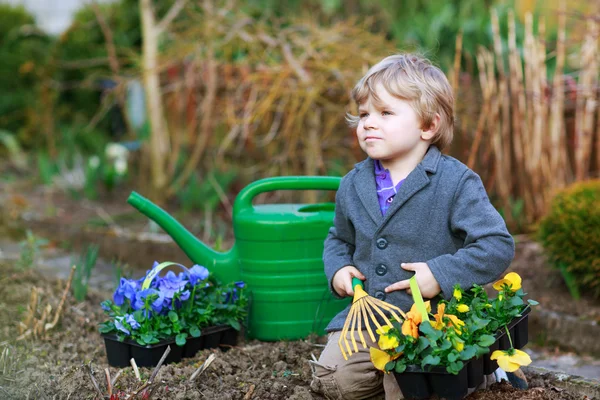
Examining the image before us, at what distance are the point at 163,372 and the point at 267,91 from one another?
95.6 inches

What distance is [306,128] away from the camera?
14.6 ft

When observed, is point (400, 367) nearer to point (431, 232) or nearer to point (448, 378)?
point (448, 378)

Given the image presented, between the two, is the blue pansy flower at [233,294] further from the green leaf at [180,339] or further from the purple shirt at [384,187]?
the purple shirt at [384,187]

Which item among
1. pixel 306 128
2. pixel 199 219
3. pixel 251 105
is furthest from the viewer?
pixel 199 219

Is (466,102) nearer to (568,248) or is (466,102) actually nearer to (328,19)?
(568,248)

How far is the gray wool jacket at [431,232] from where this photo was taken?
195 centimetres

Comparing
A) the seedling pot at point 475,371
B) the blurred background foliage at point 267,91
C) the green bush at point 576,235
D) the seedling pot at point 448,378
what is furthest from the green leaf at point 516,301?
the blurred background foliage at point 267,91

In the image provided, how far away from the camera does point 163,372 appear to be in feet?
7.15

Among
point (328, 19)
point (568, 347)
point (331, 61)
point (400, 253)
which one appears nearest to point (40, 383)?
point (400, 253)

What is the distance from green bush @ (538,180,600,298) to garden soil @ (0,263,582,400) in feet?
3.44

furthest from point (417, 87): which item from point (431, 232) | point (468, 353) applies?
point (468, 353)

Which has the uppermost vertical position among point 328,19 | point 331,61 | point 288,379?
point 328,19

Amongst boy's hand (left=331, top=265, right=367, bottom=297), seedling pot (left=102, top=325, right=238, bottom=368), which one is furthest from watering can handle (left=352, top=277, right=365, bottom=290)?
seedling pot (left=102, top=325, right=238, bottom=368)

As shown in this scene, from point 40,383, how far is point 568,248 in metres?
2.19
